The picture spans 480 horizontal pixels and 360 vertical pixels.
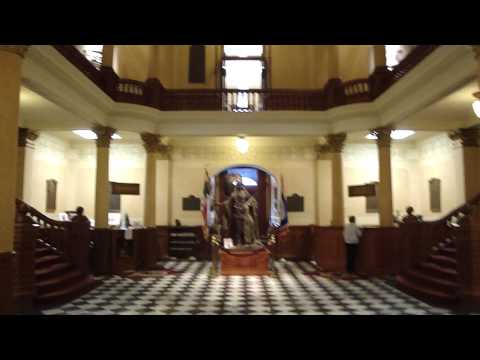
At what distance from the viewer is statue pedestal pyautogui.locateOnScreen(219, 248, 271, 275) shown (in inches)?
456

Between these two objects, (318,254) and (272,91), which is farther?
(272,91)

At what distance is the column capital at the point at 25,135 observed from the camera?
1241 centimetres

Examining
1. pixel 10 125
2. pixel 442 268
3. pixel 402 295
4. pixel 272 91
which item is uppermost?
pixel 272 91

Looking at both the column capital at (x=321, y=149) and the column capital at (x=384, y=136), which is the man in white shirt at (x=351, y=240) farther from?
the column capital at (x=321, y=149)

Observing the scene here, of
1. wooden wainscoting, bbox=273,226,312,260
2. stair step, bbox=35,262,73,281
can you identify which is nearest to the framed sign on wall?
stair step, bbox=35,262,73,281

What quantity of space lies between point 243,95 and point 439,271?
8.55 m

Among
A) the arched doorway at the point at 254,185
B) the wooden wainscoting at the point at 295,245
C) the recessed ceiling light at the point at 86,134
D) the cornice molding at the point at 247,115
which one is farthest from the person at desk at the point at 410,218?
the recessed ceiling light at the point at 86,134

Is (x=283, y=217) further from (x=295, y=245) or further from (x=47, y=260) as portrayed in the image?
(x=47, y=260)

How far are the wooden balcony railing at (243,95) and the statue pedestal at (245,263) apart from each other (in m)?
5.01

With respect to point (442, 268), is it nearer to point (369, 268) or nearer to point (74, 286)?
point (369, 268)

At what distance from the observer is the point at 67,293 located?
8.16 metres

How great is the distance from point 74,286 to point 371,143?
40.1 ft
